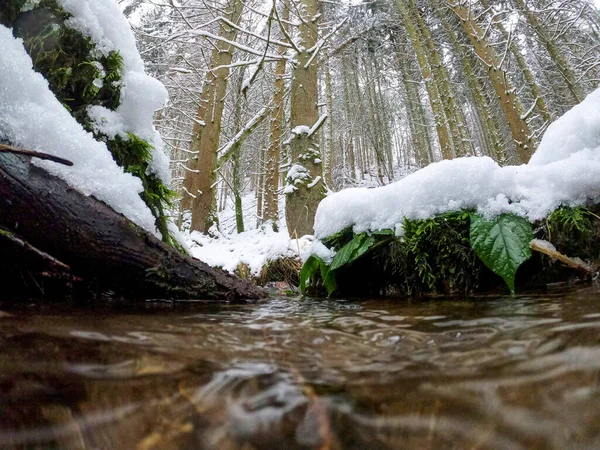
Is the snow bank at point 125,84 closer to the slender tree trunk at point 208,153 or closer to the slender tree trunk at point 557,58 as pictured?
the slender tree trunk at point 208,153

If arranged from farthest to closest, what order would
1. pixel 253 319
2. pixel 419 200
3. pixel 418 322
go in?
pixel 419 200
pixel 253 319
pixel 418 322

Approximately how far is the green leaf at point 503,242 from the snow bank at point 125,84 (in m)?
1.87

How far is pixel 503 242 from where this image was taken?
164 cm

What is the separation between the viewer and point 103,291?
1.58 metres

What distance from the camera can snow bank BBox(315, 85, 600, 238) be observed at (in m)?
1.73

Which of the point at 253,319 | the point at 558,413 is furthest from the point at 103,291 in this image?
the point at 558,413

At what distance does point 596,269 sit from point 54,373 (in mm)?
2196

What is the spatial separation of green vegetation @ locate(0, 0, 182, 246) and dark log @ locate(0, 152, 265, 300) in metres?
0.56

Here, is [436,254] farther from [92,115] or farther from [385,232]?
[92,115]

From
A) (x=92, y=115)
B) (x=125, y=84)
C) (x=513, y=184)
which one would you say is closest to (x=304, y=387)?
(x=513, y=184)

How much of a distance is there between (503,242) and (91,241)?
1.83 meters

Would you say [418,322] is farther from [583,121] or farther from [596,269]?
[583,121]

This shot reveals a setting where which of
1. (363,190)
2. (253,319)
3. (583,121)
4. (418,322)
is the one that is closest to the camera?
(418,322)

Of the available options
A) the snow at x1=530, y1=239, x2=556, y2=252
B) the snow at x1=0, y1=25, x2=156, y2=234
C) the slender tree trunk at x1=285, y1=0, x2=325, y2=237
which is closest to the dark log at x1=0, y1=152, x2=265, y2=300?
the snow at x1=0, y1=25, x2=156, y2=234
